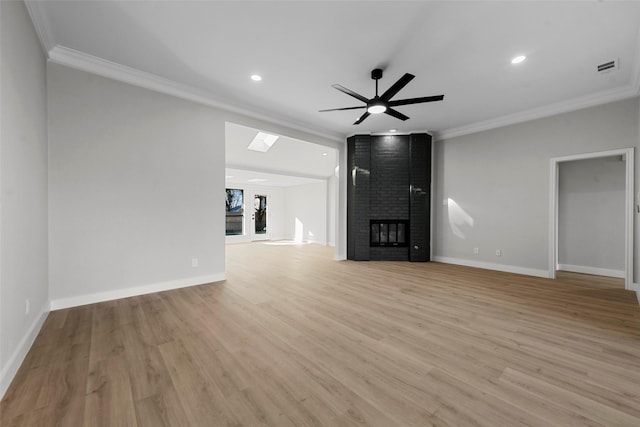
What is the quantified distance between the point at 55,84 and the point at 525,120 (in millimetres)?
6860

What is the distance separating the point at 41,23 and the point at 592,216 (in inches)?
319

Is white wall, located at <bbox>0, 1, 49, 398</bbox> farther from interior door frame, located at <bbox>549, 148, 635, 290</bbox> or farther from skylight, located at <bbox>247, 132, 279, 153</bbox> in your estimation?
interior door frame, located at <bbox>549, 148, 635, 290</bbox>

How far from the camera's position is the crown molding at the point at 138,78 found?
2843 mm

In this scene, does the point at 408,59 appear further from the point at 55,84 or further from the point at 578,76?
the point at 55,84

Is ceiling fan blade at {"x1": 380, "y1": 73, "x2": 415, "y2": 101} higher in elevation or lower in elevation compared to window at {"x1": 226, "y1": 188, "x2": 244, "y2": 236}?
higher

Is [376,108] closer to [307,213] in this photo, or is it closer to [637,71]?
[637,71]

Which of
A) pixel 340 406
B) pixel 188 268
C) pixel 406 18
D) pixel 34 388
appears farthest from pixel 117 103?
pixel 340 406

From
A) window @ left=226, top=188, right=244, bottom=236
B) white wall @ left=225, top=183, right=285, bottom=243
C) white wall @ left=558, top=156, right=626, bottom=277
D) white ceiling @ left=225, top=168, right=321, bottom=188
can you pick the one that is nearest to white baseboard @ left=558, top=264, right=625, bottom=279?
white wall @ left=558, top=156, right=626, bottom=277

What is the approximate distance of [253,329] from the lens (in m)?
2.35

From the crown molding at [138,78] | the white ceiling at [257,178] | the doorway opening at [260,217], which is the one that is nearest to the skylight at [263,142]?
the white ceiling at [257,178]

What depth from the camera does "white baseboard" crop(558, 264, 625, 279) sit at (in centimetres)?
443

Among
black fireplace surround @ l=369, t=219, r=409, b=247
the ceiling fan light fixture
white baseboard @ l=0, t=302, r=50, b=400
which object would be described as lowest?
white baseboard @ l=0, t=302, r=50, b=400

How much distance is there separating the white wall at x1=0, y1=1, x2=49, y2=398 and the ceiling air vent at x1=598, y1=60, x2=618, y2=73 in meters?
5.71

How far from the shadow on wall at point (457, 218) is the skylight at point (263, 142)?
14.6 ft
